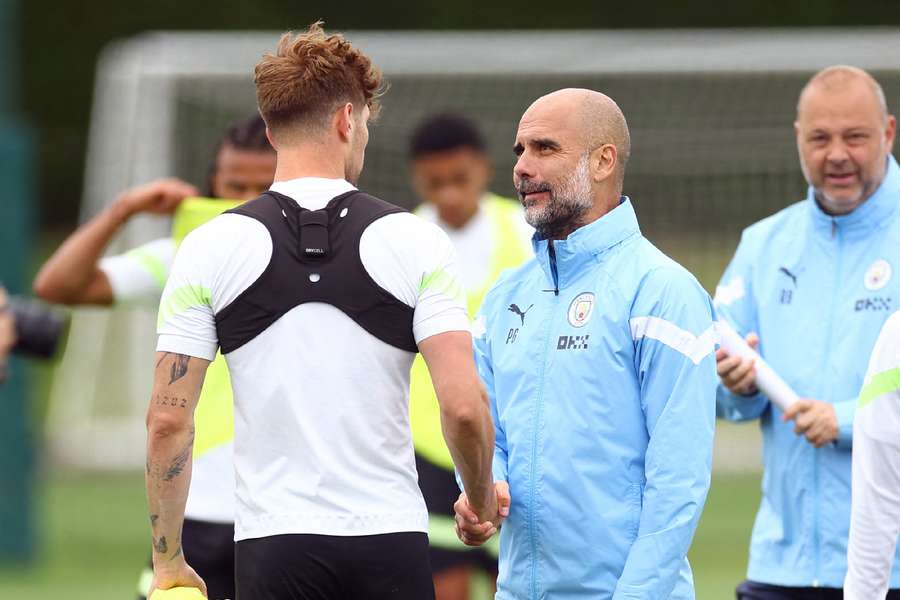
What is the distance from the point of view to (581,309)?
407cm

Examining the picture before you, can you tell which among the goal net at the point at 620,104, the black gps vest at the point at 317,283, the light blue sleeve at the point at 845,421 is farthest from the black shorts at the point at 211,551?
the goal net at the point at 620,104

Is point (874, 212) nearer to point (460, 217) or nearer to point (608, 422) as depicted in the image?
point (608, 422)

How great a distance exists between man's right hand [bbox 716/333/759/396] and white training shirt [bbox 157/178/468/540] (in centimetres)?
116

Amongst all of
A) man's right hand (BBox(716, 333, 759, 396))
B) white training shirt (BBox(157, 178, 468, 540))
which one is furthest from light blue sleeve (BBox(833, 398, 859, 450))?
white training shirt (BBox(157, 178, 468, 540))

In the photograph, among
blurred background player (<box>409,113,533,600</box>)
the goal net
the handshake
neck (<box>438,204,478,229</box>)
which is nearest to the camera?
the handshake

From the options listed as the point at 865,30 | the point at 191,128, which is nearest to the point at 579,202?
the point at 191,128

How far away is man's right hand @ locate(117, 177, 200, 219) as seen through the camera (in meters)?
5.49

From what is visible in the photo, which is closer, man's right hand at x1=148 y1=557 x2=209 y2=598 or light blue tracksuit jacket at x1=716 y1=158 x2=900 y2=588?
man's right hand at x1=148 y1=557 x2=209 y2=598

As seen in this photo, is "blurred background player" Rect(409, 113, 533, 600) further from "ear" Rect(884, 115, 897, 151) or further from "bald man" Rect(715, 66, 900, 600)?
"ear" Rect(884, 115, 897, 151)

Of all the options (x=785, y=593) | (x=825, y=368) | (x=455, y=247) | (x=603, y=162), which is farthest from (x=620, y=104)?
(x=603, y=162)

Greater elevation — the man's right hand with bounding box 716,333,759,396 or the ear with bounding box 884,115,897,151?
the ear with bounding box 884,115,897,151

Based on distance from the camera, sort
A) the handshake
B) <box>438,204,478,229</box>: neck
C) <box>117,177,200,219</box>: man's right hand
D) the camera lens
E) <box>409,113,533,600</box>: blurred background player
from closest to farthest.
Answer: the handshake → the camera lens → <box>117,177,200,219</box>: man's right hand → <box>409,113,533,600</box>: blurred background player → <box>438,204,478,229</box>: neck

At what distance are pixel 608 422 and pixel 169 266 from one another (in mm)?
2112

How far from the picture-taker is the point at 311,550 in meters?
3.76
